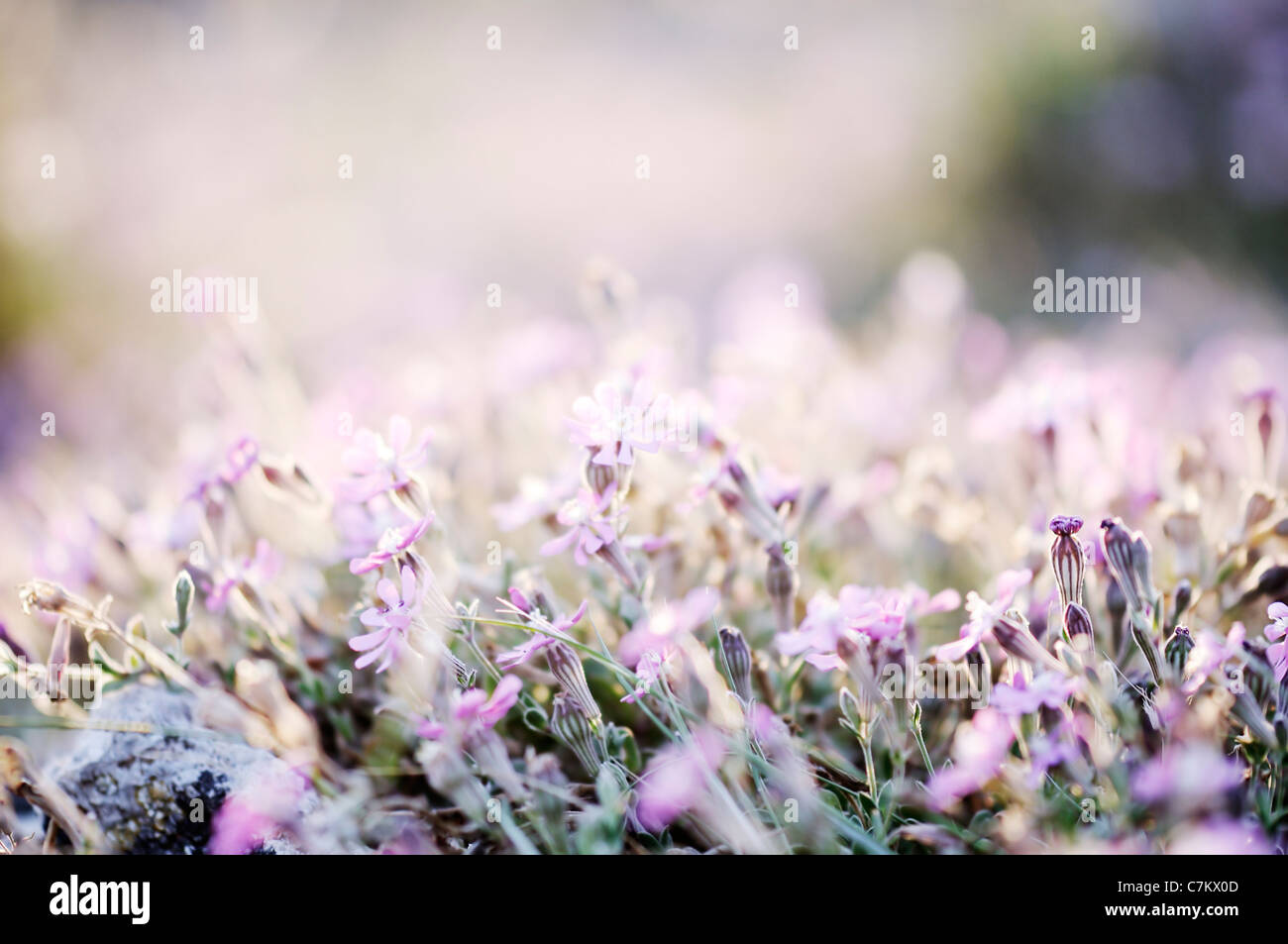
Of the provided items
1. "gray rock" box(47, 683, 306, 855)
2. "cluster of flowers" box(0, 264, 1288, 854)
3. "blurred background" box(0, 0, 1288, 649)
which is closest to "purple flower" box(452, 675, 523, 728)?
"cluster of flowers" box(0, 264, 1288, 854)

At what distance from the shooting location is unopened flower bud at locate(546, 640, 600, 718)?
696 mm

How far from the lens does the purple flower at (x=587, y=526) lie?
0.74 metres

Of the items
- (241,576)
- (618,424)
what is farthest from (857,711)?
(241,576)

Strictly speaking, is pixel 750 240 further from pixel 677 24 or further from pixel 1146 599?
pixel 1146 599

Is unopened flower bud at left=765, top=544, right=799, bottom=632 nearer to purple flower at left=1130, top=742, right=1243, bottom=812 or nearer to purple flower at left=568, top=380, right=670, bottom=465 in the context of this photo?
purple flower at left=568, top=380, right=670, bottom=465

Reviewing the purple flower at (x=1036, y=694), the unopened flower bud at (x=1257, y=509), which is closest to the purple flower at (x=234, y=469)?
the purple flower at (x=1036, y=694)

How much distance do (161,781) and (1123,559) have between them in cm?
86

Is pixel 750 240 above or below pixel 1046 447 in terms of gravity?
above

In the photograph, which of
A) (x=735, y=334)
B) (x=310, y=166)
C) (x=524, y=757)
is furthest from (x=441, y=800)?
(x=310, y=166)

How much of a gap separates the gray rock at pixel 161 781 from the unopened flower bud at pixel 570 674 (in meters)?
0.28

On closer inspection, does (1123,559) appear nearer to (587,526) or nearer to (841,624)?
(841,624)

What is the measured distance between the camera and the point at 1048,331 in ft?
5.72

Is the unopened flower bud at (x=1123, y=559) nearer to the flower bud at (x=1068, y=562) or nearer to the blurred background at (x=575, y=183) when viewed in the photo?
the flower bud at (x=1068, y=562)

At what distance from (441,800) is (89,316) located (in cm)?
126
